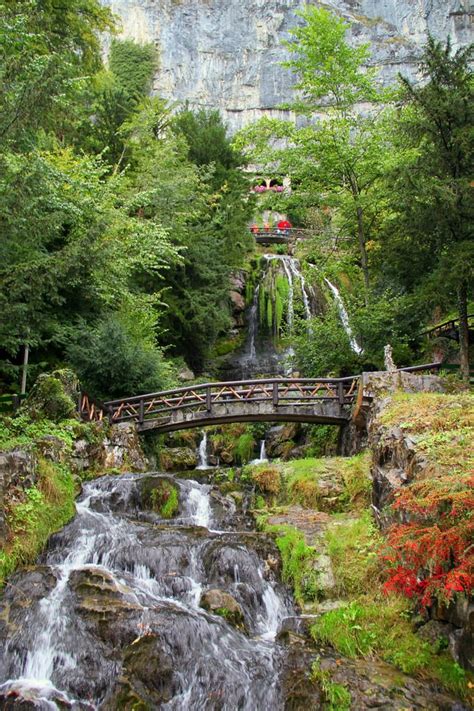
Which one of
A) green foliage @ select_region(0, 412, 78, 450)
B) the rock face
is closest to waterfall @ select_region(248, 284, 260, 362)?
green foliage @ select_region(0, 412, 78, 450)

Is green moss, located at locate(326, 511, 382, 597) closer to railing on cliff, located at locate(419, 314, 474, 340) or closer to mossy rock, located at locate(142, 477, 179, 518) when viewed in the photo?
mossy rock, located at locate(142, 477, 179, 518)

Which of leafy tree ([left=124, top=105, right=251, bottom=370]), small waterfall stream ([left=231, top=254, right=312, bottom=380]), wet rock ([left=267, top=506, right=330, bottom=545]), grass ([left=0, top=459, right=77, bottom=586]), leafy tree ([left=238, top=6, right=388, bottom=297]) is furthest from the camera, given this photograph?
small waterfall stream ([left=231, top=254, right=312, bottom=380])

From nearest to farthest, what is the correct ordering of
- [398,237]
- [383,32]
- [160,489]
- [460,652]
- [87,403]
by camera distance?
[460,652] → [160,489] → [87,403] → [398,237] → [383,32]

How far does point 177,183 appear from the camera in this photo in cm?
2155

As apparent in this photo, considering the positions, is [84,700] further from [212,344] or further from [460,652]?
[212,344]

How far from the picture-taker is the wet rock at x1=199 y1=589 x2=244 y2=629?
23.2 feet

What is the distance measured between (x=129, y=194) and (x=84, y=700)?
18.4 meters

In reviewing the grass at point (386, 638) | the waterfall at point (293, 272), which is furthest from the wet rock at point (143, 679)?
the waterfall at point (293, 272)

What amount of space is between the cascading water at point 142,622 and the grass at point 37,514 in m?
0.24

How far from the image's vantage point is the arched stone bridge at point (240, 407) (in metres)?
14.3

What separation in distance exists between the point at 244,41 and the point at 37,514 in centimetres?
5046

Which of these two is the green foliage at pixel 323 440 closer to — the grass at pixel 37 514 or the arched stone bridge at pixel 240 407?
the arched stone bridge at pixel 240 407

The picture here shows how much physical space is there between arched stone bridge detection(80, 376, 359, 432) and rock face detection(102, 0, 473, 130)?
3898 centimetres

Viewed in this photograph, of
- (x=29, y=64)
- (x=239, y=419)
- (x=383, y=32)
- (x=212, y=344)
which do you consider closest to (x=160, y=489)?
(x=239, y=419)
